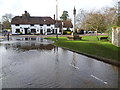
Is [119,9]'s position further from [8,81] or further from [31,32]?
[31,32]

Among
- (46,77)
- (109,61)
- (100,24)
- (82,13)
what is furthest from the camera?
(82,13)

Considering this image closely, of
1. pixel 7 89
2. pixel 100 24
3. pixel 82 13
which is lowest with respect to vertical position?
pixel 7 89

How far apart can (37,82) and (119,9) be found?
1821 centimetres

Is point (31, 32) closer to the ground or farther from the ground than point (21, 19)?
closer to the ground

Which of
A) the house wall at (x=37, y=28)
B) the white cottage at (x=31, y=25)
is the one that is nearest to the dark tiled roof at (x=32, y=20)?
the white cottage at (x=31, y=25)

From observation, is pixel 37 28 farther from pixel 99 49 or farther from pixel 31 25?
pixel 99 49

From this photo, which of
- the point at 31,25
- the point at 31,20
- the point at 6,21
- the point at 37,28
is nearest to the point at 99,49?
the point at 37,28

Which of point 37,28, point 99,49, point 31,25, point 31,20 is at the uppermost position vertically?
point 31,20

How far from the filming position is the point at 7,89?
19.8 feet

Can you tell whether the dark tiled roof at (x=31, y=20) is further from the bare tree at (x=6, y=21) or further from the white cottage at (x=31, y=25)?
the bare tree at (x=6, y=21)

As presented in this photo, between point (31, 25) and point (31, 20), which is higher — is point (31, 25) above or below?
below

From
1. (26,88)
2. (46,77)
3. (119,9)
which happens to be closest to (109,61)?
(46,77)

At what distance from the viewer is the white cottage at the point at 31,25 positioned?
65.1m

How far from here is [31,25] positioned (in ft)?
217
